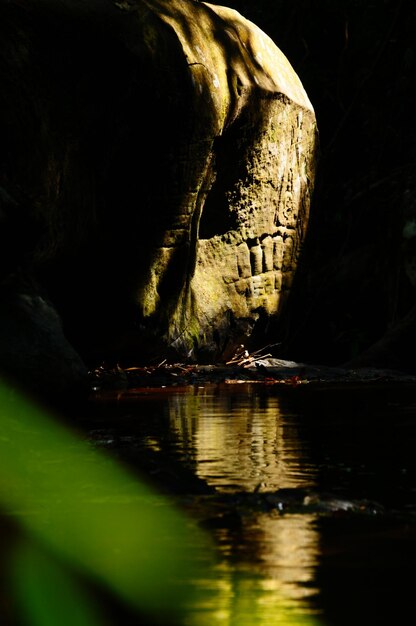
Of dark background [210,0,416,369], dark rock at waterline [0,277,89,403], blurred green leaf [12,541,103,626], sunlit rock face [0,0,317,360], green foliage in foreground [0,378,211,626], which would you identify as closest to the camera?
blurred green leaf [12,541,103,626]

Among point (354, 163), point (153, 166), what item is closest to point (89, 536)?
point (153, 166)

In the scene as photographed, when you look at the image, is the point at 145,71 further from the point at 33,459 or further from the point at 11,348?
the point at 33,459

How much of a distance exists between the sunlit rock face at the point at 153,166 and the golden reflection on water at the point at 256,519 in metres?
1.59

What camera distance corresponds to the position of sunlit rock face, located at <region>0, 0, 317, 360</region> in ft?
25.8

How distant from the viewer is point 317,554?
2396 millimetres

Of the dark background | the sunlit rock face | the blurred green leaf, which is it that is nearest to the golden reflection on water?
the blurred green leaf

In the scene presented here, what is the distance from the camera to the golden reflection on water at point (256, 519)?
200 centimetres

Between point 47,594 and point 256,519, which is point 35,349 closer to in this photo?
point 256,519

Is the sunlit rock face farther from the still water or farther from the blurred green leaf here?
the blurred green leaf

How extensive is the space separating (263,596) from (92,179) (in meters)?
6.74

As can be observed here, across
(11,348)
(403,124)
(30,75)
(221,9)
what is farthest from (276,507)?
(403,124)

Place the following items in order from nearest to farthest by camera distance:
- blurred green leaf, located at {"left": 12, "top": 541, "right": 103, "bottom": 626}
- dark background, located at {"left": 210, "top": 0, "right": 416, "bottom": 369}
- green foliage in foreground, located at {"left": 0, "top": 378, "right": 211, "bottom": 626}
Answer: blurred green leaf, located at {"left": 12, "top": 541, "right": 103, "bottom": 626} < green foliage in foreground, located at {"left": 0, "top": 378, "right": 211, "bottom": 626} < dark background, located at {"left": 210, "top": 0, "right": 416, "bottom": 369}

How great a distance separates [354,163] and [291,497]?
13.6 metres

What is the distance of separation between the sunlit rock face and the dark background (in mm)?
2227
